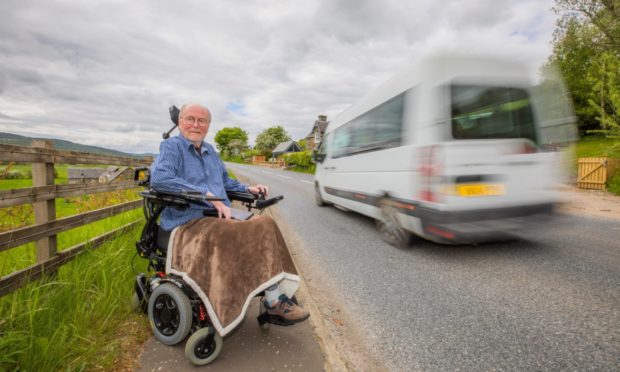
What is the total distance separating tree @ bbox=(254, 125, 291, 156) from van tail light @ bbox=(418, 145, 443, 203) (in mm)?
75635

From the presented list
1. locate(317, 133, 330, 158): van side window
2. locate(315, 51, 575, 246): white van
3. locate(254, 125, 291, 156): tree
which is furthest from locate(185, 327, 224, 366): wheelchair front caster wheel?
locate(254, 125, 291, 156): tree

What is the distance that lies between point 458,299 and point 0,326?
3394mm

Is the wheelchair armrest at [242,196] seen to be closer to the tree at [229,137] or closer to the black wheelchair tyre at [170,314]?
the black wheelchair tyre at [170,314]

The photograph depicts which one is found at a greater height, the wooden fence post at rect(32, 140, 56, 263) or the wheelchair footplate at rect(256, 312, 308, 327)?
the wooden fence post at rect(32, 140, 56, 263)

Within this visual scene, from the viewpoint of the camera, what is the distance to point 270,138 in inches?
3196

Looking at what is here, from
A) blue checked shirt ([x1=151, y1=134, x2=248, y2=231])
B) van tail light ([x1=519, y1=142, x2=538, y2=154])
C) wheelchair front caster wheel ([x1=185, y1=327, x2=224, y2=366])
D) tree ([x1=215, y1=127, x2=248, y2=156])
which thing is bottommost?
wheelchair front caster wheel ([x1=185, y1=327, x2=224, y2=366])

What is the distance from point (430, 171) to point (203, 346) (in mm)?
2907

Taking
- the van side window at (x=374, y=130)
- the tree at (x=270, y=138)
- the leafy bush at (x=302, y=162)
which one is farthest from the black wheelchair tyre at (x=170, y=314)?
the tree at (x=270, y=138)

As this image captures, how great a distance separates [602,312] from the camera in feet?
7.89

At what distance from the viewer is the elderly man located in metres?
1.98

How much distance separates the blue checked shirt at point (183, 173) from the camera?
6.44ft

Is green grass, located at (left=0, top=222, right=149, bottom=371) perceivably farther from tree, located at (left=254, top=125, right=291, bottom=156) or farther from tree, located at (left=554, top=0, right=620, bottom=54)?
tree, located at (left=254, top=125, right=291, bottom=156)

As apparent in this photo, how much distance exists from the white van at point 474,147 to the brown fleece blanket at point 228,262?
2266 mm

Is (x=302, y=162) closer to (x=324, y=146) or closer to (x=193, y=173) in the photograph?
(x=324, y=146)
